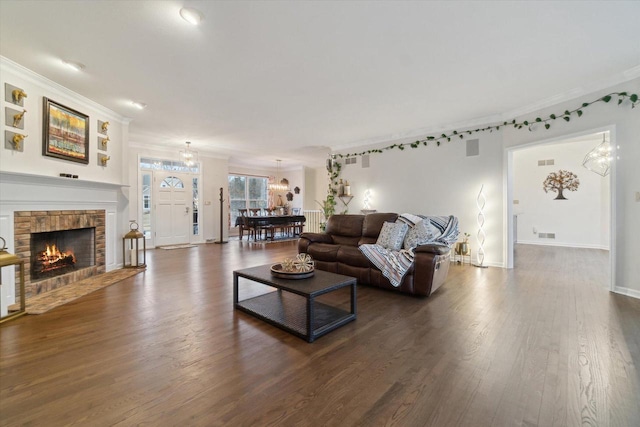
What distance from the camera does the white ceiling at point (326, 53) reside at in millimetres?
2322

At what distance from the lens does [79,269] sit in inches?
164

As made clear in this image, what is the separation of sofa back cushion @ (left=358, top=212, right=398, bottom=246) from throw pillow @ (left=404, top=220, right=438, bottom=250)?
590 millimetres

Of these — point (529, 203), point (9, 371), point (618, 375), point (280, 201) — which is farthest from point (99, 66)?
point (529, 203)

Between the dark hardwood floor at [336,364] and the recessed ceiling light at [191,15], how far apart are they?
2.65 m

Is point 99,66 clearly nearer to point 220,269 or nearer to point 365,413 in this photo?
→ point 220,269

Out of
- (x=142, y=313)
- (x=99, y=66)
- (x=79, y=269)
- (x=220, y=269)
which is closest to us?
(x=142, y=313)

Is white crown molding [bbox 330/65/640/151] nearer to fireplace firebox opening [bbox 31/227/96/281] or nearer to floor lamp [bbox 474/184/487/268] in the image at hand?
floor lamp [bbox 474/184/487/268]

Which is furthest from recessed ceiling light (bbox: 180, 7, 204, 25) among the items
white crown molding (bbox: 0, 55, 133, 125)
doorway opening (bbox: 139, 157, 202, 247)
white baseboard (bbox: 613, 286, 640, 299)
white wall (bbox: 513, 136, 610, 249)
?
white wall (bbox: 513, 136, 610, 249)

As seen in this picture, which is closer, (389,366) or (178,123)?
(389,366)

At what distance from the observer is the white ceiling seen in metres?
2.32

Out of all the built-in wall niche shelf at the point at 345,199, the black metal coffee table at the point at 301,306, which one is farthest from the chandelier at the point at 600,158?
the black metal coffee table at the point at 301,306

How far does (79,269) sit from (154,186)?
3.75m

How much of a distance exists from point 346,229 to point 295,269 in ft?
7.13

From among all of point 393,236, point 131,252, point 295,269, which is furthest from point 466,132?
point 131,252
